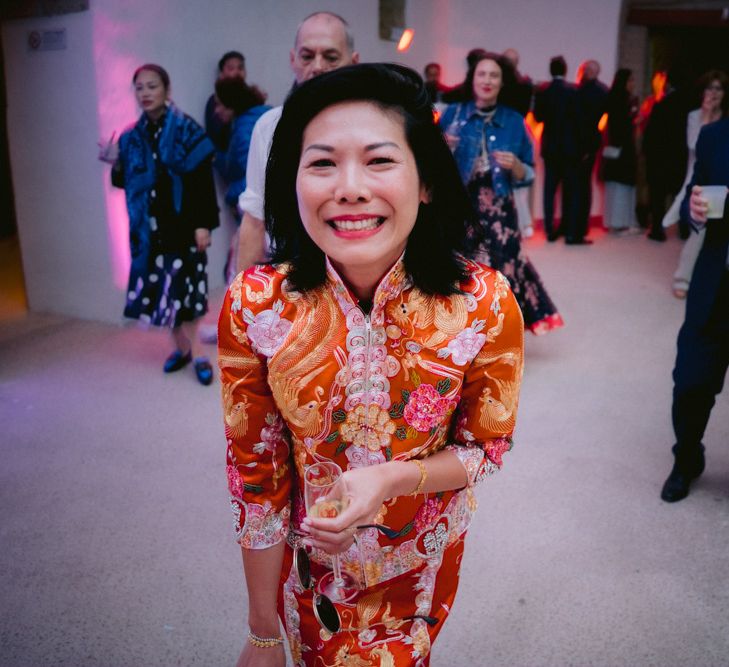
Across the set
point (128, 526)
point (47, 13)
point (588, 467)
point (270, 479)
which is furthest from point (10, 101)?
point (270, 479)

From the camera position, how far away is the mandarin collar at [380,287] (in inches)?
45.1

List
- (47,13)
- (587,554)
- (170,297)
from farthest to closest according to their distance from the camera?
(47,13), (170,297), (587,554)

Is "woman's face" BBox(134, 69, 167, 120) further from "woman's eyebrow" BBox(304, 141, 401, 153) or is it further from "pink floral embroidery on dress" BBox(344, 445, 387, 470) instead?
"pink floral embroidery on dress" BBox(344, 445, 387, 470)

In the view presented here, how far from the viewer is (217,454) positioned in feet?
10.9

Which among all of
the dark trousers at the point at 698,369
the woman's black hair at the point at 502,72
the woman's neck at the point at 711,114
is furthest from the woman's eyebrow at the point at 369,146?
the woman's neck at the point at 711,114

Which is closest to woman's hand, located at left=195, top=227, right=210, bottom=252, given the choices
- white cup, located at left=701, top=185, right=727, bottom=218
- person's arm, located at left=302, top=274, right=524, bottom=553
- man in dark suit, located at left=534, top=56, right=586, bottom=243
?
white cup, located at left=701, top=185, right=727, bottom=218

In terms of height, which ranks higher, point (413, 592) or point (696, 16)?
point (696, 16)

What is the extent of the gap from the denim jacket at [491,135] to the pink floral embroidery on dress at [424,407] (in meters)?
3.00

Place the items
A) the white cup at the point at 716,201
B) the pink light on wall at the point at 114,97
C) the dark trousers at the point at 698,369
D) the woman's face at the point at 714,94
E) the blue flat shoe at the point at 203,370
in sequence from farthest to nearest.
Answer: the woman's face at the point at 714,94 → the pink light on wall at the point at 114,97 → the blue flat shoe at the point at 203,370 → the dark trousers at the point at 698,369 → the white cup at the point at 716,201

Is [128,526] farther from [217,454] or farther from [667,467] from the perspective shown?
[667,467]

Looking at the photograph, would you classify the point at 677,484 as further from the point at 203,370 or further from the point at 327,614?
the point at 203,370

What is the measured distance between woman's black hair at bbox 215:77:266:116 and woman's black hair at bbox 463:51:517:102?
4.19 ft

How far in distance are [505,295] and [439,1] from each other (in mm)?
9611

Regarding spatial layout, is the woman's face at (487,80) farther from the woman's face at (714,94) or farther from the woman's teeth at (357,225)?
the woman's teeth at (357,225)
